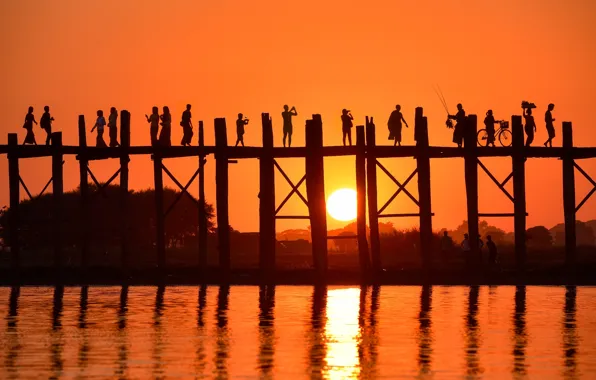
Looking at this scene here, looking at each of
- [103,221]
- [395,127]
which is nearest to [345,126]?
[395,127]

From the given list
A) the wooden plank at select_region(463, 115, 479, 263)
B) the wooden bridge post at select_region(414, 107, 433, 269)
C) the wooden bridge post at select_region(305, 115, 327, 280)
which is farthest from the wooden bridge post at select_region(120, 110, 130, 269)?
the wooden plank at select_region(463, 115, 479, 263)

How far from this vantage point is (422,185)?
3603cm

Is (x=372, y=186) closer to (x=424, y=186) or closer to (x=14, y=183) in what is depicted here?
(x=424, y=186)

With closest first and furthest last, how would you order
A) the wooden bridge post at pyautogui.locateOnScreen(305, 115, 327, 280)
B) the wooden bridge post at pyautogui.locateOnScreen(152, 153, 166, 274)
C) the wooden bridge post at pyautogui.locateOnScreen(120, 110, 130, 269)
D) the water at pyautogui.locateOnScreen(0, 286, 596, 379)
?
the water at pyautogui.locateOnScreen(0, 286, 596, 379)
the wooden bridge post at pyautogui.locateOnScreen(305, 115, 327, 280)
the wooden bridge post at pyautogui.locateOnScreen(120, 110, 130, 269)
the wooden bridge post at pyautogui.locateOnScreen(152, 153, 166, 274)

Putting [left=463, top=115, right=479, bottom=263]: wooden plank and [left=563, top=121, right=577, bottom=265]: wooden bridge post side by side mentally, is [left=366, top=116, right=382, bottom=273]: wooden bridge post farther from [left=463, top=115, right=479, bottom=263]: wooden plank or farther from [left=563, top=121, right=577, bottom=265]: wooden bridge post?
[left=563, top=121, right=577, bottom=265]: wooden bridge post

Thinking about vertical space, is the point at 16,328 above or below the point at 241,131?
below

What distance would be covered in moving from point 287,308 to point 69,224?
38.5 m

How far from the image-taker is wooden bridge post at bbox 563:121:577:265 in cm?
3666

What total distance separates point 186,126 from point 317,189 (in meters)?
4.01

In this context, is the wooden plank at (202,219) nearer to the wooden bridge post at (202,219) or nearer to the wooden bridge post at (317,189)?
the wooden bridge post at (202,219)

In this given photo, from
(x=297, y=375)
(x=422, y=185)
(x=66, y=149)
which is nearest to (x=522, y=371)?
(x=297, y=375)

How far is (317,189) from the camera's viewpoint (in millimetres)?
36594

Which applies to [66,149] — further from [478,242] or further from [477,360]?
[477,360]

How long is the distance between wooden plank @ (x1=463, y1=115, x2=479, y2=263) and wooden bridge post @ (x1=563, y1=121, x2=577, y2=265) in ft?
7.47
